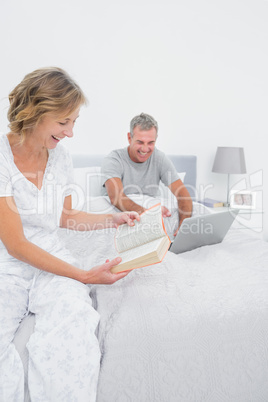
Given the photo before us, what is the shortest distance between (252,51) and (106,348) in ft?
10.1

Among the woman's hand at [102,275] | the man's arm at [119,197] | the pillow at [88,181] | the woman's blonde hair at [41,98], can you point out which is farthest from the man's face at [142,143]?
the woman's hand at [102,275]

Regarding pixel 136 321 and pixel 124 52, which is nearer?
pixel 136 321

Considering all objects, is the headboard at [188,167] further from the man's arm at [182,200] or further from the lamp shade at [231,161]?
the man's arm at [182,200]

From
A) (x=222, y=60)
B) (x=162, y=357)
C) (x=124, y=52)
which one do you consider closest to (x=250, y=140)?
(x=222, y=60)

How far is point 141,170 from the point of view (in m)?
2.21

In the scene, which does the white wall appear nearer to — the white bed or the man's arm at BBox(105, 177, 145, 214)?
the man's arm at BBox(105, 177, 145, 214)

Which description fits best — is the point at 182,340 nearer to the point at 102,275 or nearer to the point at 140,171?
the point at 102,275

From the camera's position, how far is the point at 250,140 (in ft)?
10.5

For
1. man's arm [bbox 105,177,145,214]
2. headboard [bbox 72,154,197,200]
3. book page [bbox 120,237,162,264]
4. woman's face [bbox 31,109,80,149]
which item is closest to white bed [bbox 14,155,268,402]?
book page [bbox 120,237,162,264]

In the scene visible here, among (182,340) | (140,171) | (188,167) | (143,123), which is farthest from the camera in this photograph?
(188,167)

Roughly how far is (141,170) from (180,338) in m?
1.41

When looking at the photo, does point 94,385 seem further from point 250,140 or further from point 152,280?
point 250,140

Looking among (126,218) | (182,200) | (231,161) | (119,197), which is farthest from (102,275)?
(231,161)

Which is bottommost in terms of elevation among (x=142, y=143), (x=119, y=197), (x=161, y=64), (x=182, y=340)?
(x=182, y=340)
